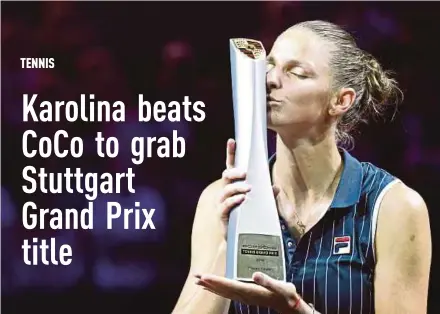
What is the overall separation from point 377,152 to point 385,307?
311mm

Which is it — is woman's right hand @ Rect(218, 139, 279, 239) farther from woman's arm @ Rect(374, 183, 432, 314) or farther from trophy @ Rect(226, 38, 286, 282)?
woman's arm @ Rect(374, 183, 432, 314)

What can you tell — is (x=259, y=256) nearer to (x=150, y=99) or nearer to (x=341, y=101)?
(x=341, y=101)

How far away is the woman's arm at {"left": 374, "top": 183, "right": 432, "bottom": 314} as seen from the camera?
4.28 feet

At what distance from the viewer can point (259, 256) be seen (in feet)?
3.76

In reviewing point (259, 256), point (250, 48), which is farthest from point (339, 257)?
point (250, 48)

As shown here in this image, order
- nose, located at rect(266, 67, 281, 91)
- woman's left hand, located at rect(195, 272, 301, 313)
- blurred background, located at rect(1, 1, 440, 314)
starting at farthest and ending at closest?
blurred background, located at rect(1, 1, 440, 314) < nose, located at rect(266, 67, 281, 91) < woman's left hand, located at rect(195, 272, 301, 313)

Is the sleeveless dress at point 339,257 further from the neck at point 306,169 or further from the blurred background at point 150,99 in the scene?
the blurred background at point 150,99

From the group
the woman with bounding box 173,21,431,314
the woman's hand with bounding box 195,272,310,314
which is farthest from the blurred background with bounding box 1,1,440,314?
the woman's hand with bounding box 195,272,310,314

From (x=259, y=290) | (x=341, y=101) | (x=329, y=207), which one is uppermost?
(x=341, y=101)

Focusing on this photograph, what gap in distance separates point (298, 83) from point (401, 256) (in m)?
0.30

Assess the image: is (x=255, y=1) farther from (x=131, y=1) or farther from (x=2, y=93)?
(x=2, y=93)

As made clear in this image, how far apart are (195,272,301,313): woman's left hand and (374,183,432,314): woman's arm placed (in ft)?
0.62

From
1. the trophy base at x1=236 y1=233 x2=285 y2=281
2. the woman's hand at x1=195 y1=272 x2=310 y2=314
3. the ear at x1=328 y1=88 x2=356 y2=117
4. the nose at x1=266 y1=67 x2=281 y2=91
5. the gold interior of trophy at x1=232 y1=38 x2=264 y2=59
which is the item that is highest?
the gold interior of trophy at x1=232 y1=38 x2=264 y2=59

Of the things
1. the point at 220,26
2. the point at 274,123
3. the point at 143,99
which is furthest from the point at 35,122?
the point at 274,123
